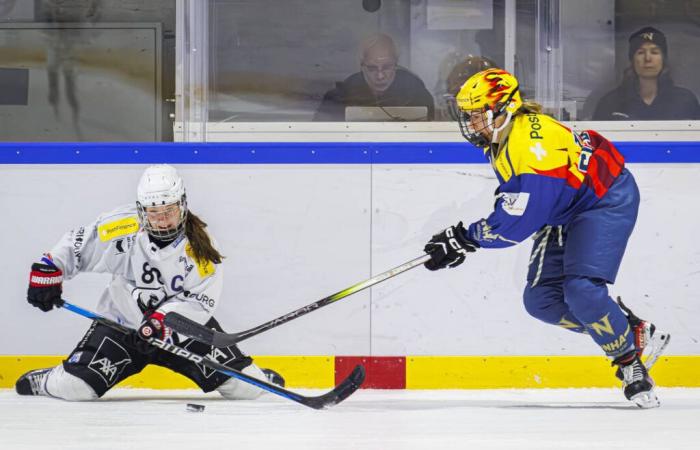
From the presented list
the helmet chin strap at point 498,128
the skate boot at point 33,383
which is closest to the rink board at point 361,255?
the skate boot at point 33,383

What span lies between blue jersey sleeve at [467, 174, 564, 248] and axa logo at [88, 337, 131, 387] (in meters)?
1.24

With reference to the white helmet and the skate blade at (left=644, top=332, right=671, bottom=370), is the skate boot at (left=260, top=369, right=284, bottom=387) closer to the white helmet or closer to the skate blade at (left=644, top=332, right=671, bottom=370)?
the white helmet

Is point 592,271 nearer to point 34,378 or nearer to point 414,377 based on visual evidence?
point 414,377

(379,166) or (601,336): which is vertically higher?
(379,166)

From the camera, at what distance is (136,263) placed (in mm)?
4195

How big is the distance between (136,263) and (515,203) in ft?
4.19

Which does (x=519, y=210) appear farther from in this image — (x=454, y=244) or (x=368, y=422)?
(x=368, y=422)

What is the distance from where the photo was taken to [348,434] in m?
3.27

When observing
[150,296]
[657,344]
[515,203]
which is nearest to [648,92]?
[657,344]

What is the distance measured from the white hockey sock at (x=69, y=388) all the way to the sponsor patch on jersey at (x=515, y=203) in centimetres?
149

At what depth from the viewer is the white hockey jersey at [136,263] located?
411cm

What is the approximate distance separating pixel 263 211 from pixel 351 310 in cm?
48

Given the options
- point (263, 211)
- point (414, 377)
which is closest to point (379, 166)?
point (263, 211)

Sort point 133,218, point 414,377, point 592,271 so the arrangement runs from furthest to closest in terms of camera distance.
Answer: point 414,377
point 133,218
point 592,271
